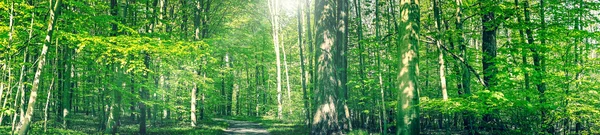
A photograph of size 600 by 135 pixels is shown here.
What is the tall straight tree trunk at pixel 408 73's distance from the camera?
7.01 metres

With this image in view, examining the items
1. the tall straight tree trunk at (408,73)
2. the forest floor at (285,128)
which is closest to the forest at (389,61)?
the tall straight tree trunk at (408,73)

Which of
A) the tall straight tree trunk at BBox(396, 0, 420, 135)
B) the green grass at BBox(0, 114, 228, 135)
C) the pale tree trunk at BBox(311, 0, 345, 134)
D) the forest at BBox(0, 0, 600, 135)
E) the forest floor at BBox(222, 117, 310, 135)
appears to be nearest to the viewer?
the tall straight tree trunk at BBox(396, 0, 420, 135)

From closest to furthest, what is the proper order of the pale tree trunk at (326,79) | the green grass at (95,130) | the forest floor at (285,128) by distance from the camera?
the green grass at (95,130)
the pale tree trunk at (326,79)
the forest floor at (285,128)

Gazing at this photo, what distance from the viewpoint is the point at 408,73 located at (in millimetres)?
7109

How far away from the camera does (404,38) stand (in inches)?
287

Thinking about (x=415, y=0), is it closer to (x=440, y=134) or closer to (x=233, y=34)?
(x=440, y=134)

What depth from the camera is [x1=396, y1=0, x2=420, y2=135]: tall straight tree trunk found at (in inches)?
276

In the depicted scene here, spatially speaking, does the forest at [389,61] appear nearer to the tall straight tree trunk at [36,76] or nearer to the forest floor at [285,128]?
the tall straight tree trunk at [36,76]

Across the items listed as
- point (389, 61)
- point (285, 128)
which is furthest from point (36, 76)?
point (285, 128)

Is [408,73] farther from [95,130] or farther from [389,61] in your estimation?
[95,130]

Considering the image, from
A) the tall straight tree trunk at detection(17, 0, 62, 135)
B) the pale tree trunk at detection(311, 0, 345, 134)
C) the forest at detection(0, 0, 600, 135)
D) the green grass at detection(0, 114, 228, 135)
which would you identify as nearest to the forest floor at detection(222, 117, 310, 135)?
the forest at detection(0, 0, 600, 135)

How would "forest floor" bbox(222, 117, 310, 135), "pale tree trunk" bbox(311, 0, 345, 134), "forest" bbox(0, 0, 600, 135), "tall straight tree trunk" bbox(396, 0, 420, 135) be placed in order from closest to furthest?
"tall straight tree trunk" bbox(396, 0, 420, 135) < "forest" bbox(0, 0, 600, 135) < "pale tree trunk" bbox(311, 0, 345, 134) < "forest floor" bbox(222, 117, 310, 135)

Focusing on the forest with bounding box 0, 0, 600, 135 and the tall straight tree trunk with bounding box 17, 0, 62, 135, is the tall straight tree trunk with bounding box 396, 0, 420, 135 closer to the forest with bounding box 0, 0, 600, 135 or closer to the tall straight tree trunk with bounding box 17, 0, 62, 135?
the forest with bounding box 0, 0, 600, 135

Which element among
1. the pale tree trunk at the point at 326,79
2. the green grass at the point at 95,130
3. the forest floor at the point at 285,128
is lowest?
the forest floor at the point at 285,128
